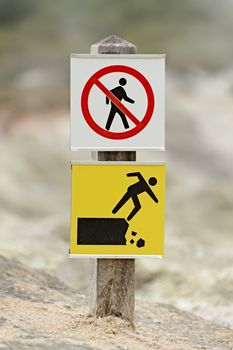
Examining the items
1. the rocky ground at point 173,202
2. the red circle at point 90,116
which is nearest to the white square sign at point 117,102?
the red circle at point 90,116

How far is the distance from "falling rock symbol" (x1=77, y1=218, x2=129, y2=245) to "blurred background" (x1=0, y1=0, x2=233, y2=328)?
8.89ft

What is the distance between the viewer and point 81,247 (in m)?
6.30

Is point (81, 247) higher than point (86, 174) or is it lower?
lower

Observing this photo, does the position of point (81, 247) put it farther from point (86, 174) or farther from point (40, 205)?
point (40, 205)

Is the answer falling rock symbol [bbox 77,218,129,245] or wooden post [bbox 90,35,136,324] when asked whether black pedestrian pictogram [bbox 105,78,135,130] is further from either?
falling rock symbol [bbox 77,218,129,245]

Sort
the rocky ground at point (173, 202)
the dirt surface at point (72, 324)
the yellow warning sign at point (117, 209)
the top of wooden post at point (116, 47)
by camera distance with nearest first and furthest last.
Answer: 1. the dirt surface at point (72, 324)
2. the yellow warning sign at point (117, 209)
3. the top of wooden post at point (116, 47)
4. the rocky ground at point (173, 202)

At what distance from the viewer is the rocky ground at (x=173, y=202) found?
36.0 ft

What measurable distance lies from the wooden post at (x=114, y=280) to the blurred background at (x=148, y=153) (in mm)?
2584

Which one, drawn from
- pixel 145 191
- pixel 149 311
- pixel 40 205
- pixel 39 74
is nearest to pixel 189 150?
pixel 40 205

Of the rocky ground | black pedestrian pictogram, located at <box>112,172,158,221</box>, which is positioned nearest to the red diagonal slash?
black pedestrian pictogram, located at <box>112,172,158,221</box>

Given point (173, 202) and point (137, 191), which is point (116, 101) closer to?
point (137, 191)

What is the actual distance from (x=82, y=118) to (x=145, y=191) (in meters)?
0.56

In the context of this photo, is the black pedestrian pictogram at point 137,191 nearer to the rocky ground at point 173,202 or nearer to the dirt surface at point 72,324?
the dirt surface at point 72,324

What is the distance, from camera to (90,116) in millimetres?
6301
